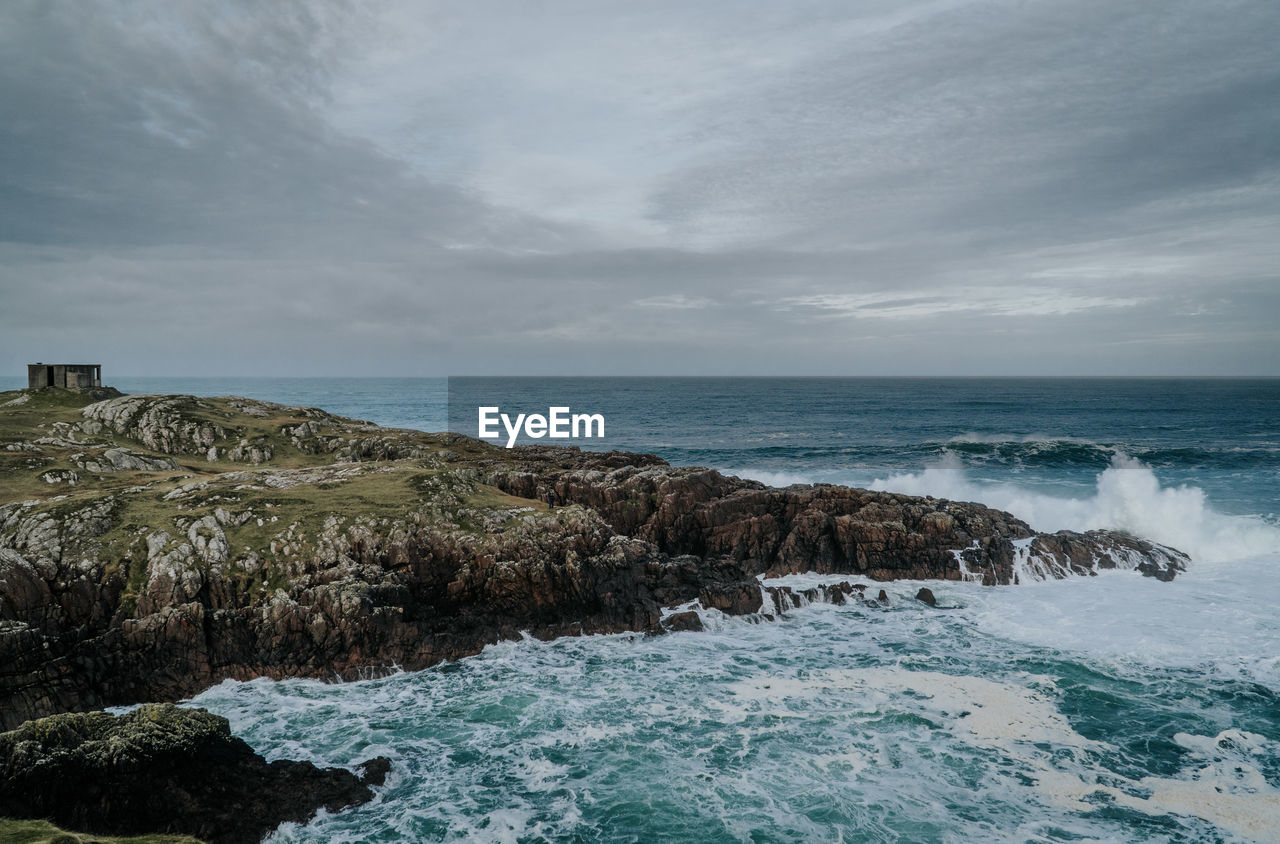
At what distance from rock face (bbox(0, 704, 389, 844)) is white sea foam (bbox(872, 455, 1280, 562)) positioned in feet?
162

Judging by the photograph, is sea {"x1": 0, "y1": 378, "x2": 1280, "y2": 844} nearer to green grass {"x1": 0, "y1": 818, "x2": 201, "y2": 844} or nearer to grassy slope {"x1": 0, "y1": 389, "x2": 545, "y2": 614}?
green grass {"x1": 0, "y1": 818, "x2": 201, "y2": 844}

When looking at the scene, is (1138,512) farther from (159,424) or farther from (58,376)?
(58,376)

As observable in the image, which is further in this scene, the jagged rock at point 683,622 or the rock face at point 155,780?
the jagged rock at point 683,622

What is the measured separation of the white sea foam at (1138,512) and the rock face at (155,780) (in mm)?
49438

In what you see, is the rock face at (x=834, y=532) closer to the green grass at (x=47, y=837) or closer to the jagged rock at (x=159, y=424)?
the green grass at (x=47, y=837)

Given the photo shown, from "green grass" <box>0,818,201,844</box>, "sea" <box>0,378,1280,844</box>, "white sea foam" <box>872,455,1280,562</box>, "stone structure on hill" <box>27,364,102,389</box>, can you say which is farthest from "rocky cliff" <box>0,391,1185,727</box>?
"stone structure on hill" <box>27,364,102,389</box>

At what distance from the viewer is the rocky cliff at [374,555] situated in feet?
78.5

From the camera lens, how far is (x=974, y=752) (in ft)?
64.1

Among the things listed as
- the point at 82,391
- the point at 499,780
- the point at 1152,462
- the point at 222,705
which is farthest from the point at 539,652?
the point at 1152,462

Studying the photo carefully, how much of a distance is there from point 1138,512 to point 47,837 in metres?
57.0

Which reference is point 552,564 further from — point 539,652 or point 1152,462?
point 1152,462

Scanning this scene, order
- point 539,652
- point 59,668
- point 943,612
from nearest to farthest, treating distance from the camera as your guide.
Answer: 1. point 59,668
2. point 539,652
3. point 943,612

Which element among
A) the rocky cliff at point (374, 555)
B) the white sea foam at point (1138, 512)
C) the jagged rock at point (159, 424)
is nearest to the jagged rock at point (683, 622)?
the rocky cliff at point (374, 555)

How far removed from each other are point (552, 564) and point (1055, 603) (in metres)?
25.1
